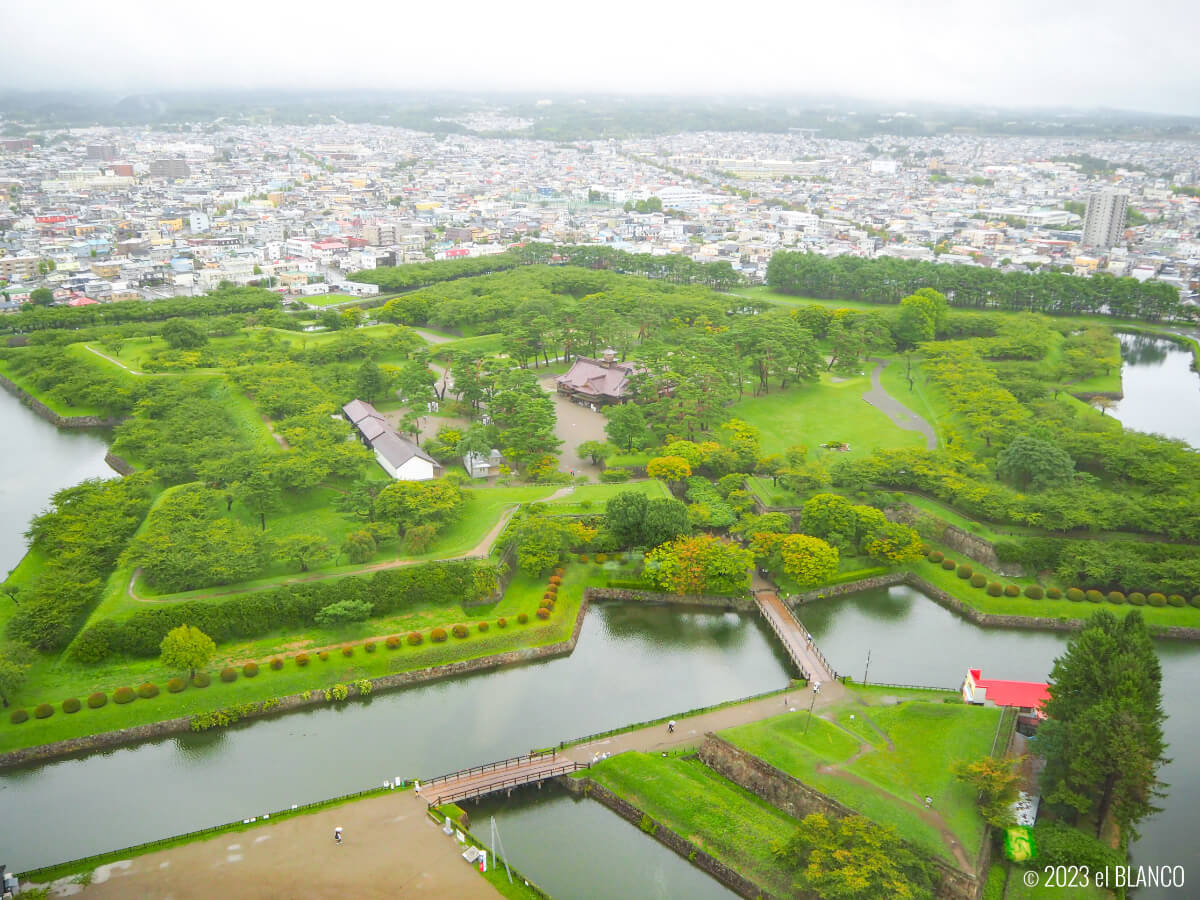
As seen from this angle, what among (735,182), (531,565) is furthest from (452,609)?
(735,182)

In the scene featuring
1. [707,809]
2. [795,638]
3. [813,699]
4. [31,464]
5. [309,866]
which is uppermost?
[813,699]

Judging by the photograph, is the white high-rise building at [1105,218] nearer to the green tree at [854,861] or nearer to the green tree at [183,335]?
the green tree at [183,335]

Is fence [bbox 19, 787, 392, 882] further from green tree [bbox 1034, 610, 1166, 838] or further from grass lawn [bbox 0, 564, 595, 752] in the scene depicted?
green tree [bbox 1034, 610, 1166, 838]

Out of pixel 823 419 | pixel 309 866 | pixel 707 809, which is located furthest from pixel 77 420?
pixel 707 809

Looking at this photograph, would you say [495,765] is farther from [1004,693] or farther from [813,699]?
[1004,693]

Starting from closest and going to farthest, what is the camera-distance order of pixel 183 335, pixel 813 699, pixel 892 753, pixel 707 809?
1. pixel 707 809
2. pixel 892 753
3. pixel 813 699
4. pixel 183 335

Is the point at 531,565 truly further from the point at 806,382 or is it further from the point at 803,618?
the point at 806,382
